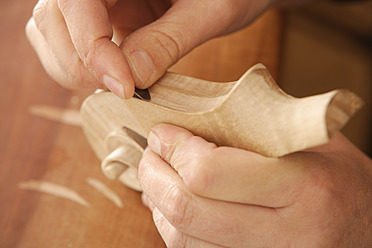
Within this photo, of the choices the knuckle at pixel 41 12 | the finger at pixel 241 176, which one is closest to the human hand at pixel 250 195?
the finger at pixel 241 176

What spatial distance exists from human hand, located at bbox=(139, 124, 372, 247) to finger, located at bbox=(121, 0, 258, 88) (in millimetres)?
84

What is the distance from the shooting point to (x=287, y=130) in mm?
337

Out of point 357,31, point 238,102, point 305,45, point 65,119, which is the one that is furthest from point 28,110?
point 357,31

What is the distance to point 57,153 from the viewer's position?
2.47 ft

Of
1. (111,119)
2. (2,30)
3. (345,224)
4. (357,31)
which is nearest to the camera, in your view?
(345,224)

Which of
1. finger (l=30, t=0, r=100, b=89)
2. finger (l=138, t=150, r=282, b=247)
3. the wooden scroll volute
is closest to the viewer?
the wooden scroll volute

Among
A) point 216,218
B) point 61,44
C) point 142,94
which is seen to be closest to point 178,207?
point 216,218

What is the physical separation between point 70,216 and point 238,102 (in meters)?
0.43

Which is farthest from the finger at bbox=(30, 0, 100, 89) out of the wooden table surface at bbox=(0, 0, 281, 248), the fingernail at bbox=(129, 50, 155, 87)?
the wooden table surface at bbox=(0, 0, 281, 248)

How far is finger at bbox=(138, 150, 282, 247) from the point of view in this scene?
420mm

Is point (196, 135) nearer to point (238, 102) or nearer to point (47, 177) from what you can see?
point (238, 102)

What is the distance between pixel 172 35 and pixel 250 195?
27 cm

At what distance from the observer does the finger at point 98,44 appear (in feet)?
1.55

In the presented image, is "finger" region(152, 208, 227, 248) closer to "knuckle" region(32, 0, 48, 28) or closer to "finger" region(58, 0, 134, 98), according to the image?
"finger" region(58, 0, 134, 98)
